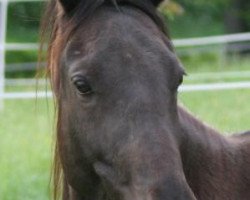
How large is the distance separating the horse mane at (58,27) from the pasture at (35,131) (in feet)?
2.97

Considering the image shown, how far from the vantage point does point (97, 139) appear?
3.27 metres

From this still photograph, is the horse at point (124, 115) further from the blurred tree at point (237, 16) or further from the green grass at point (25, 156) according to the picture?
the blurred tree at point (237, 16)

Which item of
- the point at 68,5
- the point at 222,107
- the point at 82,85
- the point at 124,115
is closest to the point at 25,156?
the point at 222,107

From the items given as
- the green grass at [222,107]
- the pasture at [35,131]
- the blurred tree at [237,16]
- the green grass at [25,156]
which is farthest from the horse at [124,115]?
the blurred tree at [237,16]

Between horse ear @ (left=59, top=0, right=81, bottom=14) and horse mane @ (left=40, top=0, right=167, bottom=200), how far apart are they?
0.02 meters

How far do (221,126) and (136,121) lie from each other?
5.43 meters

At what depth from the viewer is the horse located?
10.1 feet

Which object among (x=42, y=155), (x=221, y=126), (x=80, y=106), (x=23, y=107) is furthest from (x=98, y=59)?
(x=23, y=107)

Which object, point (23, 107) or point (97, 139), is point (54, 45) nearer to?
point (97, 139)

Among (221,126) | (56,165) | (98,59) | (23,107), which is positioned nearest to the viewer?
(98,59)

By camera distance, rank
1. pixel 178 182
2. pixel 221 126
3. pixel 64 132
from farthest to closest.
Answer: pixel 221 126 → pixel 64 132 → pixel 178 182

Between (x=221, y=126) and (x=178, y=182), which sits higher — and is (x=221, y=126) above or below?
below

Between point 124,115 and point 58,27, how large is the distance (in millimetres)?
692

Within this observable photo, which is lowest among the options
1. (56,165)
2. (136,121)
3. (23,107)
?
(23,107)
